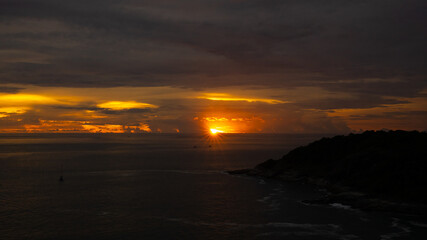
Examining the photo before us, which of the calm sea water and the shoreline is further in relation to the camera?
the shoreline

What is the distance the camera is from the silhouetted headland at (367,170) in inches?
2955

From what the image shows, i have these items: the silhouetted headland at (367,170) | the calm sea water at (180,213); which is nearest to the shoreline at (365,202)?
the silhouetted headland at (367,170)

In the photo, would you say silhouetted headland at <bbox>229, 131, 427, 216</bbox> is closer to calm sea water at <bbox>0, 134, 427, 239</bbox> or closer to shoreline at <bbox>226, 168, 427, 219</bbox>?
shoreline at <bbox>226, 168, 427, 219</bbox>

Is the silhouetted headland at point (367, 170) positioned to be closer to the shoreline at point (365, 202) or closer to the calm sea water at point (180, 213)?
the shoreline at point (365, 202)

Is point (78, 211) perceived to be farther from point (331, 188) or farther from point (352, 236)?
point (331, 188)

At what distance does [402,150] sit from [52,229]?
86.5m

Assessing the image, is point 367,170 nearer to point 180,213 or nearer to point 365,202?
point 365,202

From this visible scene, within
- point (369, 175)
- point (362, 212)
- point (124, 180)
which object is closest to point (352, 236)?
point (362, 212)

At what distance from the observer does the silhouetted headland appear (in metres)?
75.1

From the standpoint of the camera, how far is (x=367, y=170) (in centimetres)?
9231

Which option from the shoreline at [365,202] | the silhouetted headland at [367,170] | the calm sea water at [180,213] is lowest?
the calm sea water at [180,213]

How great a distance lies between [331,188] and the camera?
308ft

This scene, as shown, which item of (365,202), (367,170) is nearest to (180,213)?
(365,202)

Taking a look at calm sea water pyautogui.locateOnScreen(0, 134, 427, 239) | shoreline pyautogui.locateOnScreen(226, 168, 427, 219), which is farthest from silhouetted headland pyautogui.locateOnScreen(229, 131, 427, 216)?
calm sea water pyautogui.locateOnScreen(0, 134, 427, 239)
